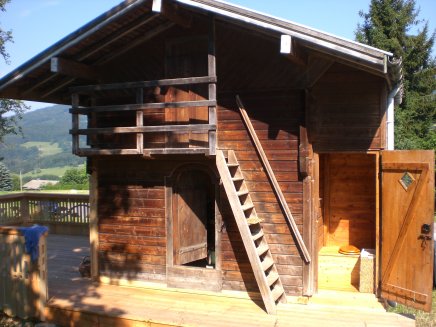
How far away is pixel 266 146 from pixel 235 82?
119 cm

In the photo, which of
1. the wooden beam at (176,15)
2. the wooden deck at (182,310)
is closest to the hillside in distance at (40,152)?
the wooden deck at (182,310)

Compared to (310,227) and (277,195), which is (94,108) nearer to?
(277,195)

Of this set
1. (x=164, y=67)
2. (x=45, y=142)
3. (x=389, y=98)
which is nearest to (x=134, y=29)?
(x=164, y=67)

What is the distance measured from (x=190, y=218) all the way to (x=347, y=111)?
3.43 metres

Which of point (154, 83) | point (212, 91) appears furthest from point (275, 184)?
point (154, 83)

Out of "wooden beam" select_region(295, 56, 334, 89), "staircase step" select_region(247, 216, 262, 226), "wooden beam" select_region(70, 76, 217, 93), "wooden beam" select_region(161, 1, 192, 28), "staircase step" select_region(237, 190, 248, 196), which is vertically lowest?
"staircase step" select_region(247, 216, 262, 226)

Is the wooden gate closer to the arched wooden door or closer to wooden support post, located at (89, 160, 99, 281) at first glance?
wooden support post, located at (89, 160, 99, 281)

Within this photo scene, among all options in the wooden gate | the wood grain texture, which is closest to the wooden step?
the wooden gate

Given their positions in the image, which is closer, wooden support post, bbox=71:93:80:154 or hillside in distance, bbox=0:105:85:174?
wooden support post, bbox=71:93:80:154

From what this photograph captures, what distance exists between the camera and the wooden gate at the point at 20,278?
24.1 ft

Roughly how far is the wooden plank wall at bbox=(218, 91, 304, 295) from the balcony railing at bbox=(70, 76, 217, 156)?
1.83 ft

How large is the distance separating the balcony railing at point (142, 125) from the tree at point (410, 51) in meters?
19.7

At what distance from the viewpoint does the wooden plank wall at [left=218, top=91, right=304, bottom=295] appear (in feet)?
24.4

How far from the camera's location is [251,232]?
7.56m
